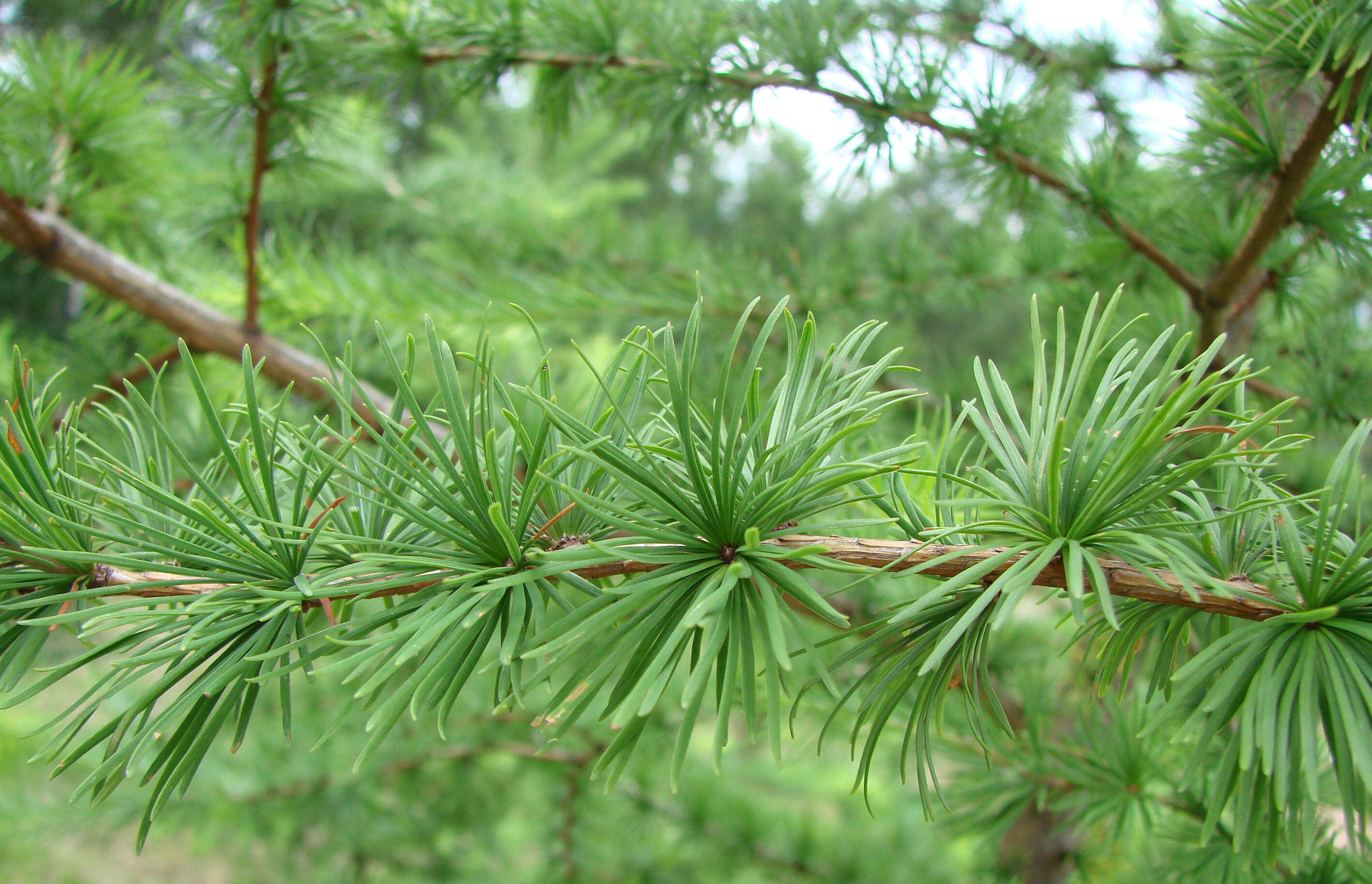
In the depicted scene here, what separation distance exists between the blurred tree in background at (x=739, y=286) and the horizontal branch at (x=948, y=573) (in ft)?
0.05

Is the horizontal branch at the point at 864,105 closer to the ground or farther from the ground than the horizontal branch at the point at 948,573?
farther from the ground

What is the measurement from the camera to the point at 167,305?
0.59 meters

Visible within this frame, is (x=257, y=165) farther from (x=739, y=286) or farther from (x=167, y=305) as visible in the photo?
(x=739, y=286)

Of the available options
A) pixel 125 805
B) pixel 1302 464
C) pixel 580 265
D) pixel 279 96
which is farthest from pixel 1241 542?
pixel 125 805

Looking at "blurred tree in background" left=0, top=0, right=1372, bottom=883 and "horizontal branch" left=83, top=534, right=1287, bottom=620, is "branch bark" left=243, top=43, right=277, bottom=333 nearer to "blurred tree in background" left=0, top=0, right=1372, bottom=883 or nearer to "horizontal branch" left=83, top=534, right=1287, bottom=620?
"blurred tree in background" left=0, top=0, right=1372, bottom=883

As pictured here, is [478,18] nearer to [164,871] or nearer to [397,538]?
[397,538]

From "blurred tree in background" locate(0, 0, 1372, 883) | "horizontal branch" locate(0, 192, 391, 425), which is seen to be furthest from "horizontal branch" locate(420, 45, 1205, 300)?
"horizontal branch" locate(0, 192, 391, 425)

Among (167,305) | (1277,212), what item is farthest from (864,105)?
(167,305)

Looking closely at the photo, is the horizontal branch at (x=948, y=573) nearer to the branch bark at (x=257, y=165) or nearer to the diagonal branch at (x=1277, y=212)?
the diagonal branch at (x=1277, y=212)

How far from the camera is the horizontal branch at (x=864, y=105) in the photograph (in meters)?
0.44

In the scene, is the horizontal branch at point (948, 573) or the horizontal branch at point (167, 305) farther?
the horizontal branch at point (167, 305)

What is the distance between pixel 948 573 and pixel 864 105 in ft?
1.03

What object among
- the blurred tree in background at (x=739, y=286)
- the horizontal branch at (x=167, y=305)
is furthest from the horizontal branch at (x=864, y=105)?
the horizontal branch at (x=167, y=305)

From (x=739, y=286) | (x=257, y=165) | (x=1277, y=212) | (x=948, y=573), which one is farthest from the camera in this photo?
(x=739, y=286)
